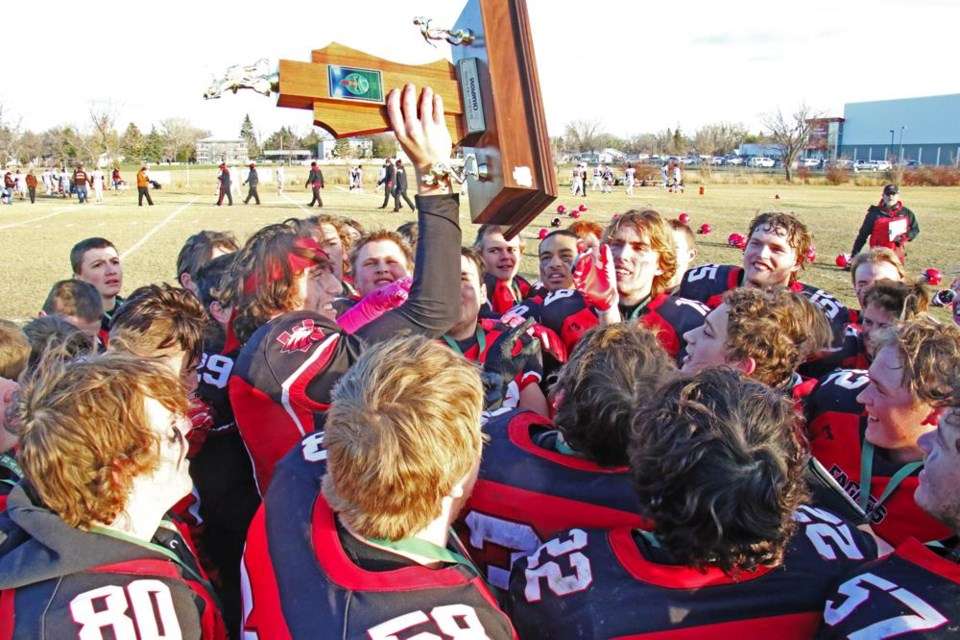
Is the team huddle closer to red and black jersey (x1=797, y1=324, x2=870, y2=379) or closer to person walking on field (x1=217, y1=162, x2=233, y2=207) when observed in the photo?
red and black jersey (x1=797, y1=324, x2=870, y2=379)

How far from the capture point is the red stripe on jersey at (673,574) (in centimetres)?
162

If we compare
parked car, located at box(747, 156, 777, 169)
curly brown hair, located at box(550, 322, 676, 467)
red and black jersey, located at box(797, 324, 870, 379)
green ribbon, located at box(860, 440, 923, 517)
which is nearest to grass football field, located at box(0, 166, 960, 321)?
red and black jersey, located at box(797, 324, 870, 379)

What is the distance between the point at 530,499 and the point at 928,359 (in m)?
1.48

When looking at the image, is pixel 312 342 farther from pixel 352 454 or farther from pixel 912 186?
pixel 912 186

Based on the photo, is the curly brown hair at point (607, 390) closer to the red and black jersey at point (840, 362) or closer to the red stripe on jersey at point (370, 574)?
the red stripe on jersey at point (370, 574)

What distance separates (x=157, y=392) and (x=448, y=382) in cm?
85

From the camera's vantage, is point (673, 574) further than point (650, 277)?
No

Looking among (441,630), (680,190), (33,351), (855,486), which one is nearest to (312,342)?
(441,630)

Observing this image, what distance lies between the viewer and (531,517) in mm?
1993

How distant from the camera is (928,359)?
93.7 inches

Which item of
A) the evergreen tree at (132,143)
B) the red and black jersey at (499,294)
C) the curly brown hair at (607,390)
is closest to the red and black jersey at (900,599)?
the curly brown hair at (607,390)

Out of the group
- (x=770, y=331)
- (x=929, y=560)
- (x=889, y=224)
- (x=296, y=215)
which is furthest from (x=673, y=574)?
(x=296, y=215)

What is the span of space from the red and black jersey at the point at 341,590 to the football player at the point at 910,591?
2.45 feet

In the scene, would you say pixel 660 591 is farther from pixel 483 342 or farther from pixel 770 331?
pixel 483 342
